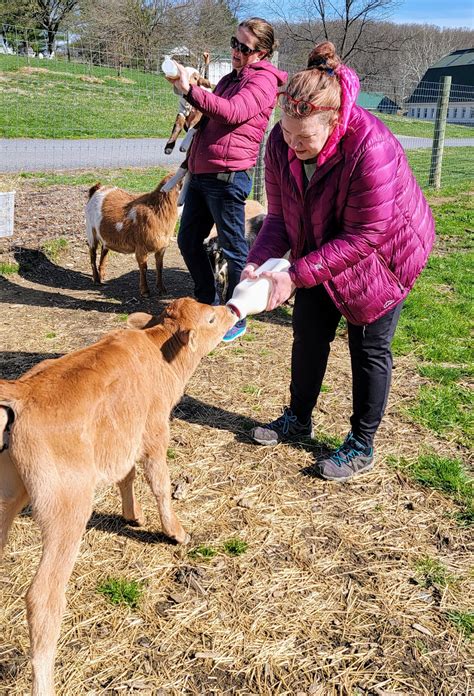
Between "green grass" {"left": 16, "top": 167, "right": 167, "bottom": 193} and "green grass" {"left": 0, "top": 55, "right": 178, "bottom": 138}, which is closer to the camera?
"green grass" {"left": 16, "top": 167, "right": 167, "bottom": 193}

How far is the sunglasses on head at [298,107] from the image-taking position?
2.87m

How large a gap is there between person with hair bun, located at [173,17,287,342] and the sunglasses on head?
182 centimetres

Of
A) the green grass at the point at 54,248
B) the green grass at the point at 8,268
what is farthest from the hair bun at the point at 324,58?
the green grass at the point at 54,248

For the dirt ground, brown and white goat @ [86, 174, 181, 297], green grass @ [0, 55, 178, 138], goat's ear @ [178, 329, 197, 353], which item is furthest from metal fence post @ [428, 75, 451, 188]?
goat's ear @ [178, 329, 197, 353]

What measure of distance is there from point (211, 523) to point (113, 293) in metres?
4.52

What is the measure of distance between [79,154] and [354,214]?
1636cm

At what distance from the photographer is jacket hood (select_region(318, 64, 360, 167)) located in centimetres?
300

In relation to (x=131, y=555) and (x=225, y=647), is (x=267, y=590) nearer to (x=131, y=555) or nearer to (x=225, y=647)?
(x=225, y=647)

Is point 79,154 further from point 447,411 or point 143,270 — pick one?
point 447,411

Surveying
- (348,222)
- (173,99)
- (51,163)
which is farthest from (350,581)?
(173,99)

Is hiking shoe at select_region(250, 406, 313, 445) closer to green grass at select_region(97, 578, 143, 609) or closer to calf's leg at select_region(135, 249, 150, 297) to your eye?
green grass at select_region(97, 578, 143, 609)

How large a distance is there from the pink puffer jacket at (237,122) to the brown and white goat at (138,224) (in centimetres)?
174

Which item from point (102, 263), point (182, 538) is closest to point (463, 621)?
point (182, 538)

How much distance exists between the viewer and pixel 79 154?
17.8 metres
